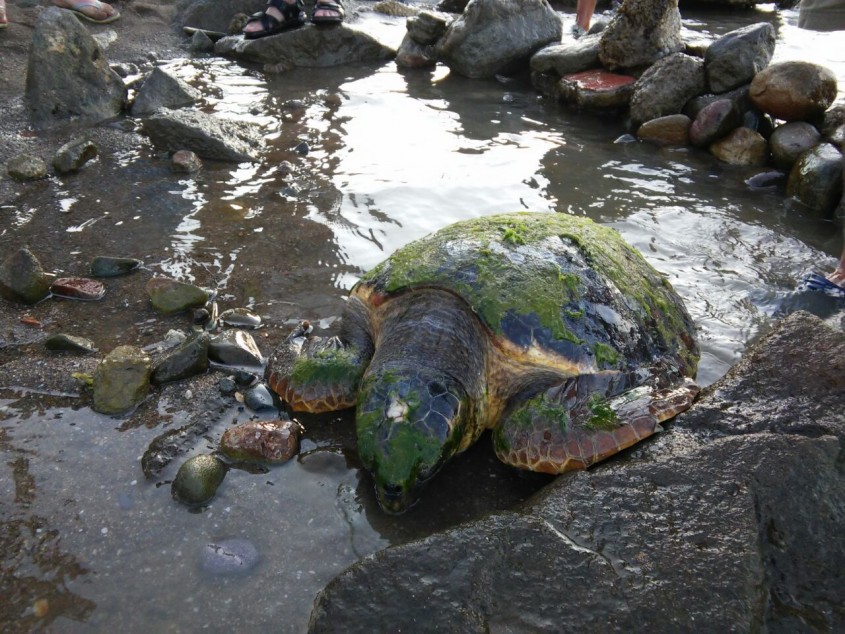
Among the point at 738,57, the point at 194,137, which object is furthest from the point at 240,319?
the point at 738,57

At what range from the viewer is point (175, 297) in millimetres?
3990

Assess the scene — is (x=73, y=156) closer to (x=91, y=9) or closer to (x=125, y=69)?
(x=125, y=69)

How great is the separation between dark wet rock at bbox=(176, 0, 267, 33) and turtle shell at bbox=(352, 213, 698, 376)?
870cm

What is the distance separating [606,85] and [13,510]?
23.9 feet

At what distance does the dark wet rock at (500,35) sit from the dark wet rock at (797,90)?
3.40 meters

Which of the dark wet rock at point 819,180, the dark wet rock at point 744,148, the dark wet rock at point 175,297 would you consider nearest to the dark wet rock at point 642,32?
the dark wet rock at point 744,148

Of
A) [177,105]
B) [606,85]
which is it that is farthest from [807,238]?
[177,105]

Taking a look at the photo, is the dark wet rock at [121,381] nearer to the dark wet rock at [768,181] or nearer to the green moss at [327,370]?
the green moss at [327,370]

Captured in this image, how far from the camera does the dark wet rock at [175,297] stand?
3.98 meters

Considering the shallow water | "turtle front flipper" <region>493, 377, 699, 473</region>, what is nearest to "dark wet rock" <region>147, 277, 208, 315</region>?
the shallow water

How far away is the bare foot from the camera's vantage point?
9.68 metres

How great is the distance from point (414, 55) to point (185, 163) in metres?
4.78

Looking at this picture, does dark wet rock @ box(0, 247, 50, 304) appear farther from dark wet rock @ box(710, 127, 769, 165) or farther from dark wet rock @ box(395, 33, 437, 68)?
dark wet rock @ box(395, 33, 437, 68)

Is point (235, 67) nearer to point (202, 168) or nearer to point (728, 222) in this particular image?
point (202, 168)
